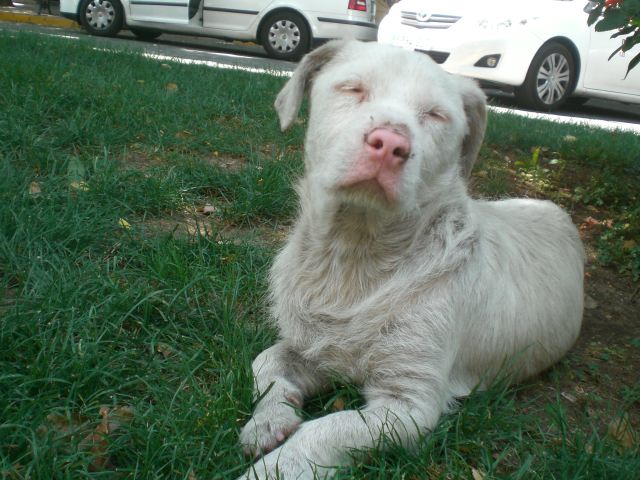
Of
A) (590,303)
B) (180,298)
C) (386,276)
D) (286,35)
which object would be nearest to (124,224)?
(180,298)

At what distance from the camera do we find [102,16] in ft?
45.9

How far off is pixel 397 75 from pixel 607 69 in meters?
9.21

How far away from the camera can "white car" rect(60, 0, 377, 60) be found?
13664mm

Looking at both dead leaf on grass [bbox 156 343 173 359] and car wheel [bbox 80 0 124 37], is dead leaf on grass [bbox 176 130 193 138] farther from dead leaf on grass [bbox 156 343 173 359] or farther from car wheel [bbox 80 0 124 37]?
car wheel [bbox 80 0 124 37]

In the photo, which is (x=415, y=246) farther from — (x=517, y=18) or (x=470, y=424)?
(x=517, y=18)

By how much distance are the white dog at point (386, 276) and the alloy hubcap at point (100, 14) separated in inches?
487

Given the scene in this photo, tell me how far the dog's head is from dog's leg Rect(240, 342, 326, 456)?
2.38 feet

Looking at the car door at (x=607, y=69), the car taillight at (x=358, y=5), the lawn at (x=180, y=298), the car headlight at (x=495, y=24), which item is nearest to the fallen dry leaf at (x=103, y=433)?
the lawn at (x=180, y=298)

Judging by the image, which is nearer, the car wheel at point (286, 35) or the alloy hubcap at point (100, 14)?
the car wheel at point (286, 35)

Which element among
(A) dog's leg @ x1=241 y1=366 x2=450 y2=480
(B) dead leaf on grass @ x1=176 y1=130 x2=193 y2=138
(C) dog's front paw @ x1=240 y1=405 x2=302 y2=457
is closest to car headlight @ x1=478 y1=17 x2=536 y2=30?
(B) dead leaf on grass @ x1=176 y1=130 x2=193 y2=138

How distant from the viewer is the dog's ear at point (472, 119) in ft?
9.39

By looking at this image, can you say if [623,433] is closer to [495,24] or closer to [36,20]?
[495,24]

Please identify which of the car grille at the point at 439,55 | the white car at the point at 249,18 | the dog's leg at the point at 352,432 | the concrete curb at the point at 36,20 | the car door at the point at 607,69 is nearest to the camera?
the dog's leg at the point at 352,432

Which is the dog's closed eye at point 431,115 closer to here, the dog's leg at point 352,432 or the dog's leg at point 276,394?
the dog's leg at point 352,432
